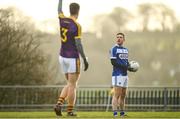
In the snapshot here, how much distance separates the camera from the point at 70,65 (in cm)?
1381

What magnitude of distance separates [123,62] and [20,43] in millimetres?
33199

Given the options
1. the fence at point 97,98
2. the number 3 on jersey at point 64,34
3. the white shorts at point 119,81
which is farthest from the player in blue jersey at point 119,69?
the fence at point 97,98

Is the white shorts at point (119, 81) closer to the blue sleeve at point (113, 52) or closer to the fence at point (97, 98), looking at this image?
the blue sleeve at point (113, 52)

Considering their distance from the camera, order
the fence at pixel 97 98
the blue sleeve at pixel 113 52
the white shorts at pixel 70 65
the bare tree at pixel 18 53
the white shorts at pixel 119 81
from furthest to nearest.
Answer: the bare tree at pixel 18 53
the fence at pixel 97 98
the white shorts at pixel 119 81
the blue sleeve at pixel 113 52
the white shorts at pixel 70 65

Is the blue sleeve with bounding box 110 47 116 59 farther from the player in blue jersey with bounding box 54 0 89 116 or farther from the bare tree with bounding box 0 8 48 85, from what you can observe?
the bare tree with bounding box 0 8 48 85

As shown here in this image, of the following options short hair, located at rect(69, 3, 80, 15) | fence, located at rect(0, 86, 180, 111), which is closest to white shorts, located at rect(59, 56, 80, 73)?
short hair, located at rect(69, 3, 80, 15)

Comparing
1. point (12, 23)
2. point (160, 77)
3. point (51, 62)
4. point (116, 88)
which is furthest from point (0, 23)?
point (116, 88)

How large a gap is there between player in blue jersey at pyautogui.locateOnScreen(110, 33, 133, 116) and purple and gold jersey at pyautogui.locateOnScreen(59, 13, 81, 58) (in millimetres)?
2437

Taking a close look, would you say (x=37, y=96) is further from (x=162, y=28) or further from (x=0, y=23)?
(x=162, y=28)

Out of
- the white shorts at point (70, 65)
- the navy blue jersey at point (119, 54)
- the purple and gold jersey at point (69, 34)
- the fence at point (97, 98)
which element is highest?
the purple and gold jersey at point (69, 34)

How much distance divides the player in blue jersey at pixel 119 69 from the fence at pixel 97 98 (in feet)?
31.8

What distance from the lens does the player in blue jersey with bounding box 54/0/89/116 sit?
13.6m

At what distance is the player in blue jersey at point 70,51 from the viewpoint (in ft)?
44.8

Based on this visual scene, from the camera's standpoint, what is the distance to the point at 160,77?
65.4m
